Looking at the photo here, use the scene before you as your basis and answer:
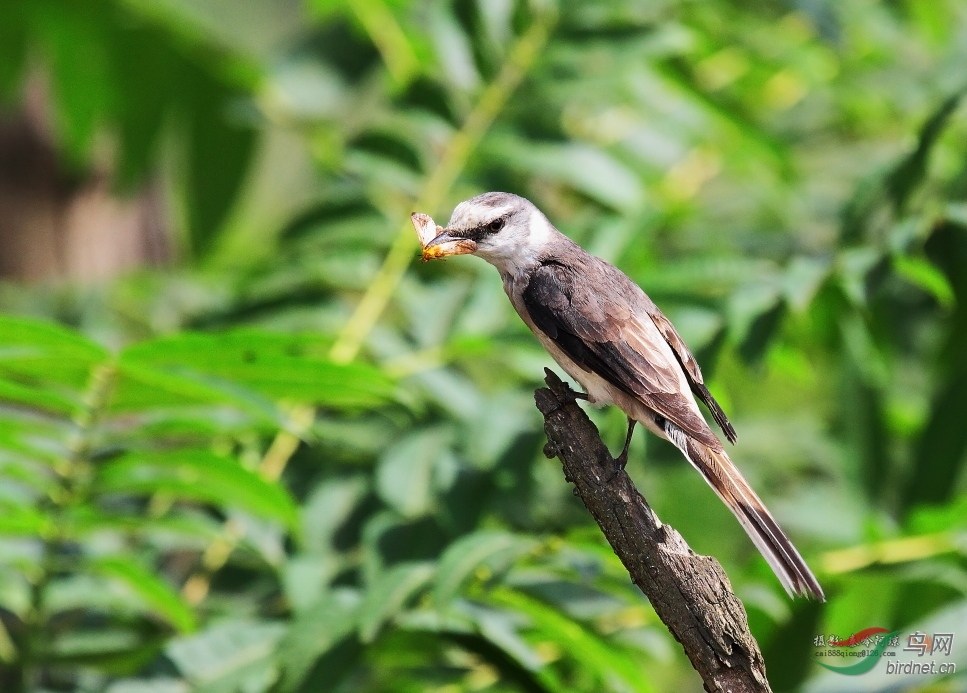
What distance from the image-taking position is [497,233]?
9.52 ft

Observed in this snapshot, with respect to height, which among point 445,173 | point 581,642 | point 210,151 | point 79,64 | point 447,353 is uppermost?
point 79,64

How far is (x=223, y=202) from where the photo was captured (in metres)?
5.14

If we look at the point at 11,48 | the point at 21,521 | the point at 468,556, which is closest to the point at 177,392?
the point at 21,521

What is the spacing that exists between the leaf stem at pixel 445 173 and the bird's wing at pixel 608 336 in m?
1.18

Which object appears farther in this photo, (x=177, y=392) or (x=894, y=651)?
(x=177, y=392)

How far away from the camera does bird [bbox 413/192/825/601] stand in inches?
94.0

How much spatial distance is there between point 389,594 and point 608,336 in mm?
906

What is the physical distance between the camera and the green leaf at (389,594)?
265 cm

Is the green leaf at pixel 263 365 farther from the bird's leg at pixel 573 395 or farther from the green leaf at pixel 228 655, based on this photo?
the green leaf at pixel 228 655

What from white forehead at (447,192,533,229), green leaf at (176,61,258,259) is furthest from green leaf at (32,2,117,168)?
white forehead at (447,192,533,229)

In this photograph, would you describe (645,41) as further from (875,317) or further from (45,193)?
(45,193)

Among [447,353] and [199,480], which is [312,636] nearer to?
[199,480]

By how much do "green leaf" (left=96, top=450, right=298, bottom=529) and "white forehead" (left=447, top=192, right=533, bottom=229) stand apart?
0.90 metres

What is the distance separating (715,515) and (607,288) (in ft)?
4.93
